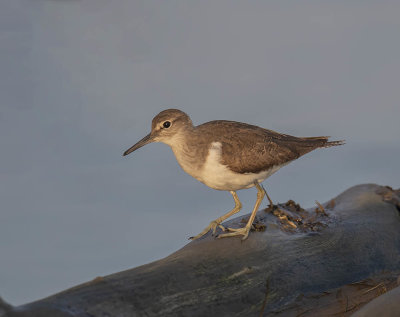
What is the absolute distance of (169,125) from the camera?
27.9 ft

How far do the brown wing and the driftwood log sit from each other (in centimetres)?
86

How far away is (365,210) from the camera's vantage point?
31.8 feet

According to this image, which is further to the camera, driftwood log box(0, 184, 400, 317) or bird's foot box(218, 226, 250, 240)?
bird's foot box(218, 226, 250, 240)

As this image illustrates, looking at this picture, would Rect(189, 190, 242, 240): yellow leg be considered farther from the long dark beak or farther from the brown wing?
the long dark beak

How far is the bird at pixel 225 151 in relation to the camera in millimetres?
7996

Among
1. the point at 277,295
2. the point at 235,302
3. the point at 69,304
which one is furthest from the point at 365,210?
the point at 69,304

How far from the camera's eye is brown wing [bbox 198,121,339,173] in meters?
8.07

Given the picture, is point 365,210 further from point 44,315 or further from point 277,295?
point 44,315

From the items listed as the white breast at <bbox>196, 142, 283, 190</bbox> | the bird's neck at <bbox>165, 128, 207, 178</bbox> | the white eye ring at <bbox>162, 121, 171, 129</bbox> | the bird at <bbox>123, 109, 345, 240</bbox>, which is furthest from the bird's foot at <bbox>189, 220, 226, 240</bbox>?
the white eye ring at <bbox>162, 121, 171, 129</bbox>

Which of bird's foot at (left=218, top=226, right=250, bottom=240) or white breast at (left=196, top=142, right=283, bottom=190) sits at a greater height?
white breast at (left=196, top=142, right=283, bottom=190)

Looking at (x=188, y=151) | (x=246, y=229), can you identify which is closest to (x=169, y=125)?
(x=188, y=151)

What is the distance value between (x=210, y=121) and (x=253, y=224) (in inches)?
65.9

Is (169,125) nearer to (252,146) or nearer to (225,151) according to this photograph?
(225,151)

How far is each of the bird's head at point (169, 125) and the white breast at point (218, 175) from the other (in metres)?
0.66
